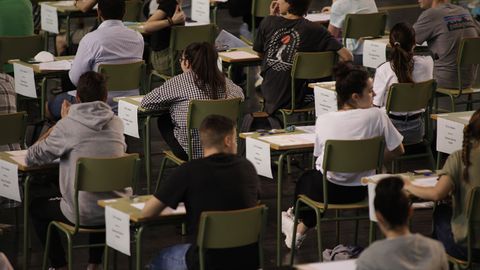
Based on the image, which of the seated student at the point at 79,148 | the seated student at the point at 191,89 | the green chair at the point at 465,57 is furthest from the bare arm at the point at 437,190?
the green chair at the point at 465,57

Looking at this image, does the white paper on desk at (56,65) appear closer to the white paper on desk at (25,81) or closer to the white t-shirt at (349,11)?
the white paper on desk at (25,81)

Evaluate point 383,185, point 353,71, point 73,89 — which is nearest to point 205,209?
point 383,185

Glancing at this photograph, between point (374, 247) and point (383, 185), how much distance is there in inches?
13.4

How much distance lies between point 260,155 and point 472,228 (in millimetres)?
1642

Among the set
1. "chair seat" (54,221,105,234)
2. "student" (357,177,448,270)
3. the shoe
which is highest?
"student" (357,177,448,270)

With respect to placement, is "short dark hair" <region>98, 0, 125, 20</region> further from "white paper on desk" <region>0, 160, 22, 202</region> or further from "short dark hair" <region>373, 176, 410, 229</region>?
"short dark hair" <region>373, 176, 410, 229</region>

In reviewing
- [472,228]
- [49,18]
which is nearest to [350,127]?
[472,228]

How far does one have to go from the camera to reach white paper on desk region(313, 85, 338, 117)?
8945 mm

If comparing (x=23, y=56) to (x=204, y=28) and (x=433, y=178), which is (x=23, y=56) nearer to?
(x=204, y=28)

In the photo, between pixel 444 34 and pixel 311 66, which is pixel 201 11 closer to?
pixel 444 34

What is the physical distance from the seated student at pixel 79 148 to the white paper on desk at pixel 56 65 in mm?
2753

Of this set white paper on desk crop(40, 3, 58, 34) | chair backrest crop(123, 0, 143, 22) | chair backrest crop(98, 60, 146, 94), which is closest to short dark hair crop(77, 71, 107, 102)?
chair backrest crop(98, 60, 146, 94)

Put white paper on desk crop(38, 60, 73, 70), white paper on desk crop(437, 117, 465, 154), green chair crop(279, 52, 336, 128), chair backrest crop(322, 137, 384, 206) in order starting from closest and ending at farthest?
chair backrest crop(322, 137, 384, 206) < white paper on desk crop(437, 117, 465, 154) < green chair crop(279, 52, 336, 128) < white paper on desk crop(38, 60, 73, 70)

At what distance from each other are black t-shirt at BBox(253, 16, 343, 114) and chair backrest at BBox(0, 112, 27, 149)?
235 centimetres
